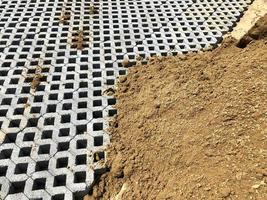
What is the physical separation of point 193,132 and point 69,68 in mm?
2618

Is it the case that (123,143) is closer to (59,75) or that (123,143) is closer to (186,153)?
(186,153)

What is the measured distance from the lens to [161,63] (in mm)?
6164

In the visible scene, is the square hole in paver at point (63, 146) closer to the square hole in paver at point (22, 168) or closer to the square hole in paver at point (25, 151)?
the square hole in paver at point (25, 151)

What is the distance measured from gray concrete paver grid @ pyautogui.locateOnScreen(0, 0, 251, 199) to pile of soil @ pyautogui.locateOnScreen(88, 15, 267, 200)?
33 cm

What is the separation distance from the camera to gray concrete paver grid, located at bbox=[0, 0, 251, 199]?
4488 mm

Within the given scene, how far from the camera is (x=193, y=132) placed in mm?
4496

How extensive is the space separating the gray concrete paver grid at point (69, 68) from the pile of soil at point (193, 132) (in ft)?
1.08

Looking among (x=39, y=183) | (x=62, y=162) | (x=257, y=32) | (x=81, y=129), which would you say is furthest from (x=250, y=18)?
(x=39, y=183)

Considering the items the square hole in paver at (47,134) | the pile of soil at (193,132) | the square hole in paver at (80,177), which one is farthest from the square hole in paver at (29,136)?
the pile of soil at (193,132)

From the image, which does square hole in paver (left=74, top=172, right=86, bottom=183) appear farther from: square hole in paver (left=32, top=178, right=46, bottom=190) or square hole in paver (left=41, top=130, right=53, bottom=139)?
square hole in paver (left=41, top=130, right=53, bottom=139)

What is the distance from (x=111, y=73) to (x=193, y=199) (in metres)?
2.92

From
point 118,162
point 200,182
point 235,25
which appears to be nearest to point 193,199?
point 200,182

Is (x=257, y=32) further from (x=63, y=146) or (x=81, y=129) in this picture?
(x=63, y=146)

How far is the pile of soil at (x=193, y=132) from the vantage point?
378 cm
